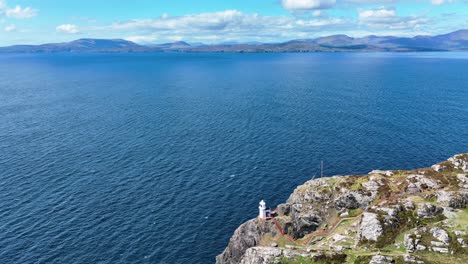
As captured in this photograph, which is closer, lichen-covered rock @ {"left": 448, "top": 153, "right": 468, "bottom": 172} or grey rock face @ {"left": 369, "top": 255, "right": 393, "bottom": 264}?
grey rock face @ {"left": 369, "top": 255, "right": 393, "bottom": 264}

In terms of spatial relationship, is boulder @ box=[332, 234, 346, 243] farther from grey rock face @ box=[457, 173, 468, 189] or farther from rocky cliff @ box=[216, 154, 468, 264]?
grey rock face @ box=[457, 173, 468, 189]

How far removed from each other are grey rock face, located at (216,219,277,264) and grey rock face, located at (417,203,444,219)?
2720 centimetres

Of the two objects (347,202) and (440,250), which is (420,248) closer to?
(440,250)

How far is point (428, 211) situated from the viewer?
2224 inches

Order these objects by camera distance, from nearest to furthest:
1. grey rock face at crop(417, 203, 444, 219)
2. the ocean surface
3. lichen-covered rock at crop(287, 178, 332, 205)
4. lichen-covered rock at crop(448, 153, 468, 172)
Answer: grey rock face at crop(417, 203, 444, 219)
lichen-covered rock at crop(287, 178, 332, 205)
lichen-covered rock at crop(448, 153, 468, 172)
the ocean surface

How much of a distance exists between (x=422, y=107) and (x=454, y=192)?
426 ft

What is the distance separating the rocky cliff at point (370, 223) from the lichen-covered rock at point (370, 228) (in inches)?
5.9

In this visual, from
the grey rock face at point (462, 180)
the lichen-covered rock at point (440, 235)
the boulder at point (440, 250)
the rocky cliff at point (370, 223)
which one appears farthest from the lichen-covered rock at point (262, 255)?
the grey rock face at point (462, 180)

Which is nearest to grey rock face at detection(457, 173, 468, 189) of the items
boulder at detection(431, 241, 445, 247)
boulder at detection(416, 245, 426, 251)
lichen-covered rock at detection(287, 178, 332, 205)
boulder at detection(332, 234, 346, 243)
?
boulder at detection(431, 241, 445, 247)

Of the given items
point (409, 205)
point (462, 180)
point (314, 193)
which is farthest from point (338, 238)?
point (462, 180)

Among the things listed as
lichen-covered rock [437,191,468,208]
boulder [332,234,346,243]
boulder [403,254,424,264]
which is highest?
lichen-covered rock [437,191,468,208]

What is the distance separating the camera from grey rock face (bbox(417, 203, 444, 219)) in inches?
2211

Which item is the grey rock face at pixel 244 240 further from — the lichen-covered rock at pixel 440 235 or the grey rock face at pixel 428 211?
the lichen-covered rock at pixel 440 235

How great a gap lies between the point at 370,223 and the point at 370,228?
0.99 m
